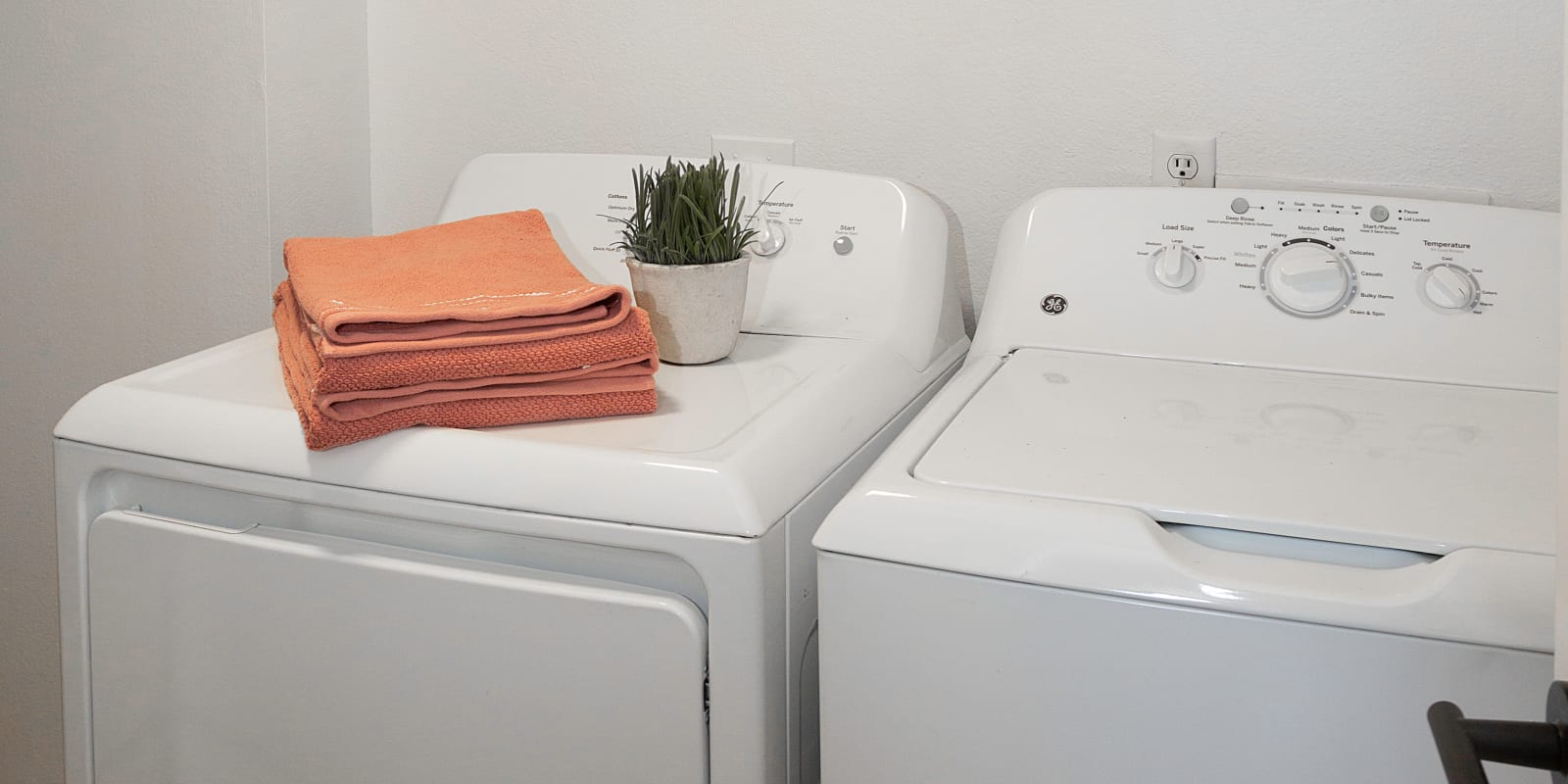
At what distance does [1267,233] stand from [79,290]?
56.6 inches

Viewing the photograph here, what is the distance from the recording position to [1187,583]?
2.52 feet

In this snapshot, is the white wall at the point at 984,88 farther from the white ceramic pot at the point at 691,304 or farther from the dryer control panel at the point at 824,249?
the white ceramic pot at the point at 691,304

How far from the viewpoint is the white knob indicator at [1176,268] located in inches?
48.2

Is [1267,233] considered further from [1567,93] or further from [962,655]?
[1567,93]

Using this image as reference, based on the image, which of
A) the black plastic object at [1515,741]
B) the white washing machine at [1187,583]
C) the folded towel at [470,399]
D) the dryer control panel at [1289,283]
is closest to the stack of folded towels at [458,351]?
the folded towel at [470,399]

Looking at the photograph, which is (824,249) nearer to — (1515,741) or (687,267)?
(687,267)

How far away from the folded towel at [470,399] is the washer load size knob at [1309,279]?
23.6 inches

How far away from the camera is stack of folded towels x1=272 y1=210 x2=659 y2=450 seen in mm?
947

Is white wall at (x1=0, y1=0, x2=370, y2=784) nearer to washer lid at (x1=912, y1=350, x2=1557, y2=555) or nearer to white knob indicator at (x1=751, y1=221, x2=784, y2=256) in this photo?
white knob indicator at (x1=751, y1=221, x2=784, y2=256)

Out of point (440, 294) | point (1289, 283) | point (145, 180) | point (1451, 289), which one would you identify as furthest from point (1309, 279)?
point (145, 180)

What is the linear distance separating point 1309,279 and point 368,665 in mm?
900

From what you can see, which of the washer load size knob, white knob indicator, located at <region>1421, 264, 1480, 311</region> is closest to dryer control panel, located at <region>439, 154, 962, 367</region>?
the washer load size knob

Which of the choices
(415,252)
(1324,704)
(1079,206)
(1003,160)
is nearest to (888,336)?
(1079,206)

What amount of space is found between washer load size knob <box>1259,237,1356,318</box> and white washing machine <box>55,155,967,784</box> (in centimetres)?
39
